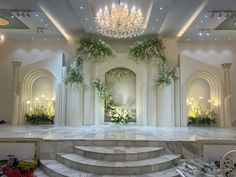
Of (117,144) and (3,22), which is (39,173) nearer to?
(117,144)

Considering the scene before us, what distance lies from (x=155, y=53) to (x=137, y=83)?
1552mm

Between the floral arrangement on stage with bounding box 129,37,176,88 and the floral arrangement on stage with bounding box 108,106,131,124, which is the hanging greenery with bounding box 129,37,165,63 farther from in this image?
the floral arrangement on stage with bounding box 108,106,131,124

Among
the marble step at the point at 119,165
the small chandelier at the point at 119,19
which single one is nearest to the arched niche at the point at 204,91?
the small chandelier at the point at 119,19

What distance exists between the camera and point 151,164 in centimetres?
480

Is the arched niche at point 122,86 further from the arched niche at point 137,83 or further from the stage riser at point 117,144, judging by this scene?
the stage riser at point 117,144

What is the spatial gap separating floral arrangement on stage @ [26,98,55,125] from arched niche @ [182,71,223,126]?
5.82 m

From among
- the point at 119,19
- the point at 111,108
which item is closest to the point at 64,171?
the point at 119,19

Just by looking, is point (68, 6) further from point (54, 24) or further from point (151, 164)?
point (151, 164)

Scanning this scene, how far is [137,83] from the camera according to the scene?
9828 mm

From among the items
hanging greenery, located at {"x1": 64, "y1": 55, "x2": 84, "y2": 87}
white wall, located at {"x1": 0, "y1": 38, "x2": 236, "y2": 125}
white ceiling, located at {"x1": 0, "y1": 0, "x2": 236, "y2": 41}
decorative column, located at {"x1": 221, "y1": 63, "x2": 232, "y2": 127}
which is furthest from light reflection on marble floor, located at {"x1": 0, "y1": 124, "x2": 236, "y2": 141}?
white ceiling, located at {"x1": 0, "y1": 0, "x2": 236, "y2": 41}

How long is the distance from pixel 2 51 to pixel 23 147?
6.34 metres

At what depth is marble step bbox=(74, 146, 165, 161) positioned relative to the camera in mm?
4988

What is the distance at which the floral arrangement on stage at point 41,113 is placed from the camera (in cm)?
943

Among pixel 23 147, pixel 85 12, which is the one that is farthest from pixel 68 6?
pixel 23 147
